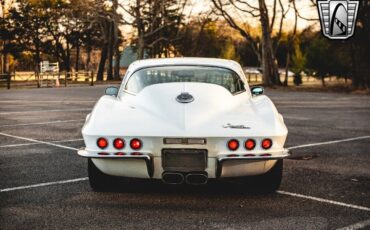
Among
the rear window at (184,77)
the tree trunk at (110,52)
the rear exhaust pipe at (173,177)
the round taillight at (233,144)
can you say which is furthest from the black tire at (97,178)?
the tree trunk at (110,52)

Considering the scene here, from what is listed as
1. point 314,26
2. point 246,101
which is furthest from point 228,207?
point 314,26

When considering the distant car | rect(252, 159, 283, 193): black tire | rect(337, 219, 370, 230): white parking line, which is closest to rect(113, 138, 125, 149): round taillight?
the distant car

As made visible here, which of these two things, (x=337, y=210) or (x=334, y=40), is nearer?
(x=337, y=210)

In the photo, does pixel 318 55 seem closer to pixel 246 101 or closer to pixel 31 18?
pixel 31 18

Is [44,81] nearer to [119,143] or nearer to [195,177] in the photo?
[119,143]

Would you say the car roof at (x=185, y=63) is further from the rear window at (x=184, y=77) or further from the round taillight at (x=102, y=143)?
the round taillight at (x=102, y=143)

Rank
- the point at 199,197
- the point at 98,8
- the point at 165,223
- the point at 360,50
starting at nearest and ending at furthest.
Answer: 1. the point at 165,223
2. the point at 199,197
3. the point at 360,50
4. the point at 98,8

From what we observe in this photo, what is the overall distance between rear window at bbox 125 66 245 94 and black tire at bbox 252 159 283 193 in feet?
3.32

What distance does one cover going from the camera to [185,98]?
17.9 ft

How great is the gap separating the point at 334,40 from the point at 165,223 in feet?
111

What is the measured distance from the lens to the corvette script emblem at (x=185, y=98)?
5406mm

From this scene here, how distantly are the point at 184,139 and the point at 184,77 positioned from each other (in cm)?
136

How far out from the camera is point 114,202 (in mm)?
5184

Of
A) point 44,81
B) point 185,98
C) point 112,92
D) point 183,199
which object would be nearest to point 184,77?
point 185,98
